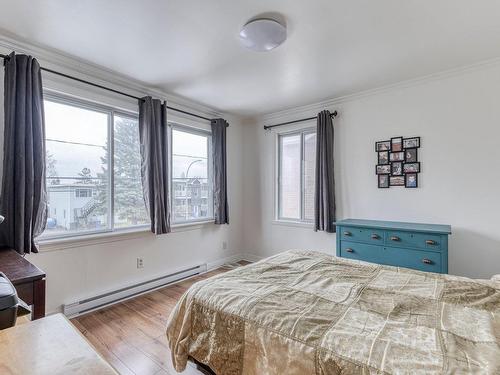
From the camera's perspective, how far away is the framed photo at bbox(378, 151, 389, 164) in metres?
3.20

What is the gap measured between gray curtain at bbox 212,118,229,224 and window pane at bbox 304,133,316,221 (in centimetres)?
123

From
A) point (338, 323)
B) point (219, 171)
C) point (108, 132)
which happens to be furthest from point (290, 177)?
point (338, 323)

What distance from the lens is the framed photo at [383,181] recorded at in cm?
321

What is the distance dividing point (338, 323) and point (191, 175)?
3090 millimetres

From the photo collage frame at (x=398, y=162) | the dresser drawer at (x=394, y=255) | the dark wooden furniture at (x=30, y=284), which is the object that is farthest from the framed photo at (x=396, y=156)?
the dark wooden furniture at (x=30, y=284)

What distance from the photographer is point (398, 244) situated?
2643mm

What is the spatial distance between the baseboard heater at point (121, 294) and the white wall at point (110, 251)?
0.18 ft

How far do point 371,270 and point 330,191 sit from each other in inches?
69.6

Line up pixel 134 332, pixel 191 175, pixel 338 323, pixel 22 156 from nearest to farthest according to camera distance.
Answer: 1. pixel 338 323
2. pixel 22 156
3. pixel 134 332
4. pixel 191 175

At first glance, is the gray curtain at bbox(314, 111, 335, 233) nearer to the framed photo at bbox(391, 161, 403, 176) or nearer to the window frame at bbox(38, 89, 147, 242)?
the framed photo at bbox(391, 161, 403, 176)

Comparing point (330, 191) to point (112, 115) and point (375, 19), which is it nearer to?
point (375, 19)

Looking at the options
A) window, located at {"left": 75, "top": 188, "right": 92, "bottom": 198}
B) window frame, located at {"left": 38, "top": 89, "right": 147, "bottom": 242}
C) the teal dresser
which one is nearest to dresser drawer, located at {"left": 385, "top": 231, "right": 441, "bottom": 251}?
the teal dresser

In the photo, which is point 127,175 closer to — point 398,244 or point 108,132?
point 108,132

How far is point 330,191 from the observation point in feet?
11.6
